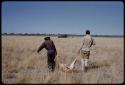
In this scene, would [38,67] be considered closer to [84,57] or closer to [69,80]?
[84,57]

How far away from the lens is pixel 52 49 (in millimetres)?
11055

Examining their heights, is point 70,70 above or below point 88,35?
below

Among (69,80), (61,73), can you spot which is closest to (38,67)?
(61,73)

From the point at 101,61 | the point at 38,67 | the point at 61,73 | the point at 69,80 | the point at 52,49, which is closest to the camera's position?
the point at 69,80

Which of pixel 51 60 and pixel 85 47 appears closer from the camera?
pixel 51 60

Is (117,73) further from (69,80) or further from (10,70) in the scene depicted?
(10,70)

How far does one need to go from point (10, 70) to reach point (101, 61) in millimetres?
5224

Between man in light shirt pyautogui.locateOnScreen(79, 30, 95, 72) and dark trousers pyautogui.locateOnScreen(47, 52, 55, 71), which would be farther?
man in light shirt pyautogui.locateOnScreen(79, 30, 95, 72)

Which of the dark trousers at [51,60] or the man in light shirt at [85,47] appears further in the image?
the man in light shirt at [85,47]

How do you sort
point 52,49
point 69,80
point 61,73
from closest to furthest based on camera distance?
point 69,80 < point 61,73 < point 52,49

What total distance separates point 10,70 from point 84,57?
3041 mm

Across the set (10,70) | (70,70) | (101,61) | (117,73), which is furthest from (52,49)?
(101,61)

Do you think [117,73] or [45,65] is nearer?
[117,73]

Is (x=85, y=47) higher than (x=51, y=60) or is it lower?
higher
